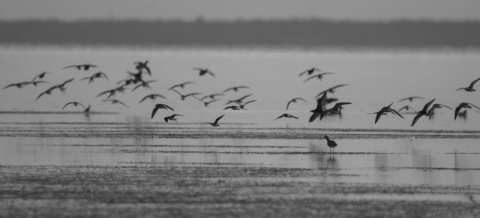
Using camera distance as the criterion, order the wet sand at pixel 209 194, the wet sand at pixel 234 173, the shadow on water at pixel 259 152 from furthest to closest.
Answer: the shadow on water at pixel 259 152 < the wet sand at pixel 234 173 < the wet sand at pixel 209 194

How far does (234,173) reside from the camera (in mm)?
29484

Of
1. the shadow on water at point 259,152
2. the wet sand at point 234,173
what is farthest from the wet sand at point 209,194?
the shadow on water at point 259,152

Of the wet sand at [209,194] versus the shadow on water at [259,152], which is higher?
the shadow on water at [259,152]

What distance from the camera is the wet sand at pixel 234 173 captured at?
23688mm

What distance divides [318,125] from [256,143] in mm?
9743

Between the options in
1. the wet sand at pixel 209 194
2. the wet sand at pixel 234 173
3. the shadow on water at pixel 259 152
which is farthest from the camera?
the shadow on water at pixel 259 152

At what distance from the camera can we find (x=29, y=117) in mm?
50312

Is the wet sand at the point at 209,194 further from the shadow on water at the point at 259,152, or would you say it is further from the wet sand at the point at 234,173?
the shadow on water at the point at 259,152

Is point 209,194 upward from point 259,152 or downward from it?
downward

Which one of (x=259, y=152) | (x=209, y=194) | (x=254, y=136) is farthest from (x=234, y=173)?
(x=254, y=136)

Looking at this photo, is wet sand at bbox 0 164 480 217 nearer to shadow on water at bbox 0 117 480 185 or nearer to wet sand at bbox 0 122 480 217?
wet sand at bbox 0 122 480 217

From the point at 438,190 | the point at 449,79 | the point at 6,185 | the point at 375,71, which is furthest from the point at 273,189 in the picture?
the point at 375,71

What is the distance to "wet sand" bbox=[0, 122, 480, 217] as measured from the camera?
23.7m

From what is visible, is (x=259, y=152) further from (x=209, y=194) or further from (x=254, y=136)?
(x=209, y=194)
